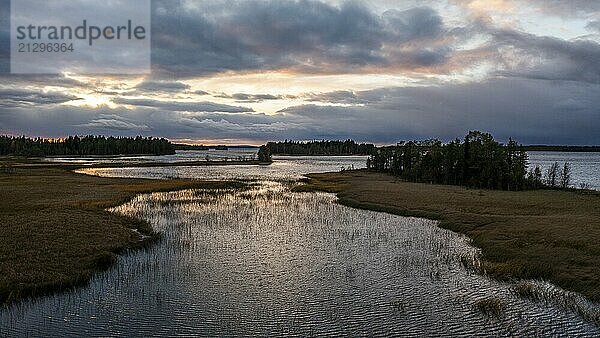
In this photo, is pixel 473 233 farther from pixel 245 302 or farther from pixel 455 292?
pixel 245 302

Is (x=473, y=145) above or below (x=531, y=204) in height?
above

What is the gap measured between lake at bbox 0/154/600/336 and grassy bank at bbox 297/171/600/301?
5.01 feet

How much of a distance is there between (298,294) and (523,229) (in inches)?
880

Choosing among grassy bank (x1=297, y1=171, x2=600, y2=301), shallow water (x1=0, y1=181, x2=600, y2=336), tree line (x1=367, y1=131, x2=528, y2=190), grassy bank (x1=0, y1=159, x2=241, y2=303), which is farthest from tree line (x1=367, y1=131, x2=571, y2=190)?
grassy bank (x1=0, y1=159, x2=241, y2=303)

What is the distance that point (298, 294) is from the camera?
20266 millimetres

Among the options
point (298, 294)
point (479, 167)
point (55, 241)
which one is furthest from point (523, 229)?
point (479, 167)

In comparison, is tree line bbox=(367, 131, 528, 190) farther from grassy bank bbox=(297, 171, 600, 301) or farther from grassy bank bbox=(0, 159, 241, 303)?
grassy bank bbox=(0, 159, 241, 303)

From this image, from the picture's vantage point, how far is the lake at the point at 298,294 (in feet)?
55.0

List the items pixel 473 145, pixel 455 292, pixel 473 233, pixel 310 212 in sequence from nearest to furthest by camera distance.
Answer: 1. pixel 455 292
2. pixel 473 233
3. pixel 310 212
4. pixel 473 145

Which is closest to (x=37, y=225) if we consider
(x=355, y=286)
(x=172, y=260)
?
(x=172, y=260)

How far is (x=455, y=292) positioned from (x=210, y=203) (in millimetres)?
35625

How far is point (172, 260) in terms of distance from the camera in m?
25.8

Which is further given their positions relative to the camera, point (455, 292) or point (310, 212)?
point (310, 212)

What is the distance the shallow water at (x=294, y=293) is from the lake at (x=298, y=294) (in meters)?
0.05
